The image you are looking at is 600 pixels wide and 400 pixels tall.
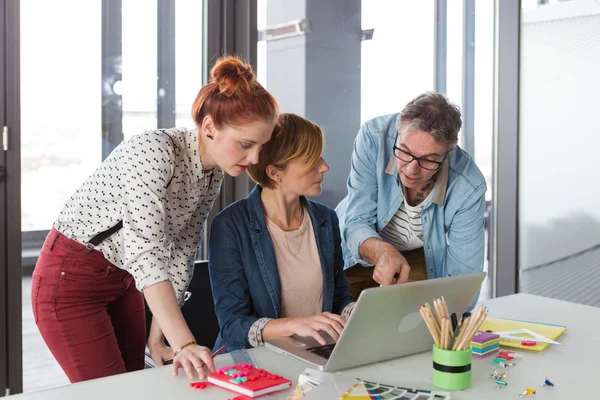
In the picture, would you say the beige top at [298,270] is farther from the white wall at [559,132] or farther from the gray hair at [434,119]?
the white wall at [559,132]

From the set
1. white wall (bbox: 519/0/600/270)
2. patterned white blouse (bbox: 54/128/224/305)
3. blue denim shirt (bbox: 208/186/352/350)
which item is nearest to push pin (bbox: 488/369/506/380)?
blue denim shirt (bbox: 208/186/352/350)

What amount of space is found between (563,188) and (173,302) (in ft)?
8.25

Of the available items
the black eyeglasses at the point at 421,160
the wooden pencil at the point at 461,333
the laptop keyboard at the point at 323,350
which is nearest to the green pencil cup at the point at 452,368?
the wooden pencil at the point at 461,333

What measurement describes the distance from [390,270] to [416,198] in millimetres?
481

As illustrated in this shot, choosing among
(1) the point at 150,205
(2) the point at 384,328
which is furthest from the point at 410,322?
(1) the point at 150,205

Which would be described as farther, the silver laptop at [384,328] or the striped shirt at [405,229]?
the striped shirt at [405,229]

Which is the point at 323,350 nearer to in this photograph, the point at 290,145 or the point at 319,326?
the point at 319,326

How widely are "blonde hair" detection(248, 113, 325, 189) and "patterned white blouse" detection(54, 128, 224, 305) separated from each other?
0.49 feet

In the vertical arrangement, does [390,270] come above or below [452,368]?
above

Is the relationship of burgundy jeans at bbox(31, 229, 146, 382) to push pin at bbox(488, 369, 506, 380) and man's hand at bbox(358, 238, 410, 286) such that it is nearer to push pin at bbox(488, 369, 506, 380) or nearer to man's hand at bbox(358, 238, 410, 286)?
man's hand at bbox(358, 238, 410, 286)

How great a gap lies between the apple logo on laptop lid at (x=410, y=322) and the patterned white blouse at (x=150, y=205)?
0.53 m

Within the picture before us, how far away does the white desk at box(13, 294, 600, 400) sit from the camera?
4.32 feet

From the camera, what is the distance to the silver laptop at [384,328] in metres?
1.40

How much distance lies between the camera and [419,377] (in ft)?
4.77
